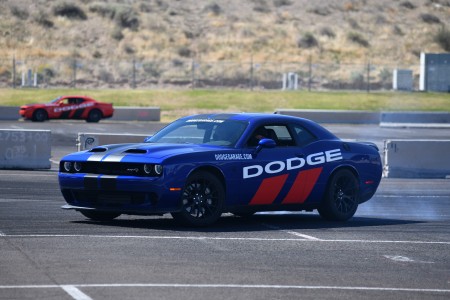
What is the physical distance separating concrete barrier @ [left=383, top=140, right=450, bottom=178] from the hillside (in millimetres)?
41068

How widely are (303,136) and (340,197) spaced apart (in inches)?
38.7

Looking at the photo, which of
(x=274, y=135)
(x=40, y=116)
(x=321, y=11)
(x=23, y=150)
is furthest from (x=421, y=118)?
(x=274, y=135)

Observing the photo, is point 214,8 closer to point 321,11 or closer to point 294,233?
point 321,11

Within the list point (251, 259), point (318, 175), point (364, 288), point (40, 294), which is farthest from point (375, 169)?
point (40, 294)

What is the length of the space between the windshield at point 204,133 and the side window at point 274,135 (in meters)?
0.19

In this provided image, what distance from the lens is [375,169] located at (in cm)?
1497

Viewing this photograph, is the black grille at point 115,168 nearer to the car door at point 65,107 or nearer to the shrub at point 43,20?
the car door at point 65,107

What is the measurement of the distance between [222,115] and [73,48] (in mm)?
53572

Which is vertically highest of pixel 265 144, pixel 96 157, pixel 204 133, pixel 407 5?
pixel 407 5

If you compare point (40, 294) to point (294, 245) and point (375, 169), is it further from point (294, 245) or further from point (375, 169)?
point (375, 169)

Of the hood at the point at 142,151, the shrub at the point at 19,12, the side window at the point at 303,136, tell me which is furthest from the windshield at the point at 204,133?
the shrub at the point at 19,12

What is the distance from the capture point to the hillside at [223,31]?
6756 cm

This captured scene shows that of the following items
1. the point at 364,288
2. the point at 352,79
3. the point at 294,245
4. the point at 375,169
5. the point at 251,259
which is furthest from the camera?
the point at 352,79

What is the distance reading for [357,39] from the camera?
72.9m
